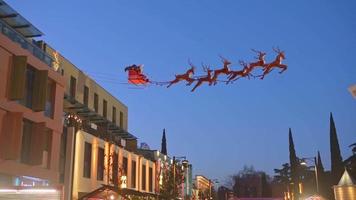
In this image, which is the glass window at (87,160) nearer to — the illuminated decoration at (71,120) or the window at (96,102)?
the illuminated decoration at (71,120)

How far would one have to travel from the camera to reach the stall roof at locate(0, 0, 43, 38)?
96.2ft

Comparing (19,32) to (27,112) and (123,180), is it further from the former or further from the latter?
(123,180)

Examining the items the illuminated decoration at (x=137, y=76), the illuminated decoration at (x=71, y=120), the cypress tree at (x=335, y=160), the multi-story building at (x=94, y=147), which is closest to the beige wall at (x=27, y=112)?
the multi-story building at (x=94, y=147)

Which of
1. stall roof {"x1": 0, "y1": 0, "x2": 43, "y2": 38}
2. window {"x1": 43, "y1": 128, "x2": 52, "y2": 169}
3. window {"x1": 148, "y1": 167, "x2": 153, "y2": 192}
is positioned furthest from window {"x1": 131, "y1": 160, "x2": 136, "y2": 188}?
stall roof {"x1": 0, "y1": 0, "x2": 43, "y2": 38}

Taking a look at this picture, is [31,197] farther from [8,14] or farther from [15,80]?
[8,14]

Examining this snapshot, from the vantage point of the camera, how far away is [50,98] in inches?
1254

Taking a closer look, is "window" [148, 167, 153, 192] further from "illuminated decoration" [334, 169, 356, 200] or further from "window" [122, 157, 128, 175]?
"illuminated decoration" [334, 169, 356, 200]

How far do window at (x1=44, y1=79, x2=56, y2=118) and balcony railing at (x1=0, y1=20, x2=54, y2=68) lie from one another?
3.87 feet

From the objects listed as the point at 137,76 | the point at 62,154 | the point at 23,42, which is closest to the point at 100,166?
the point at 62,154

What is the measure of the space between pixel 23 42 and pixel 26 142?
578cm

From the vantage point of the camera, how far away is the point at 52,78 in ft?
104

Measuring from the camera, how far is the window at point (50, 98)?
31372 mm

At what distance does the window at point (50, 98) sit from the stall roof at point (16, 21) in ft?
12.3

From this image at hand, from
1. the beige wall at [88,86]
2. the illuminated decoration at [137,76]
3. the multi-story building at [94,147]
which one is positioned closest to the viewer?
the illuminated decoration at [137,76]
